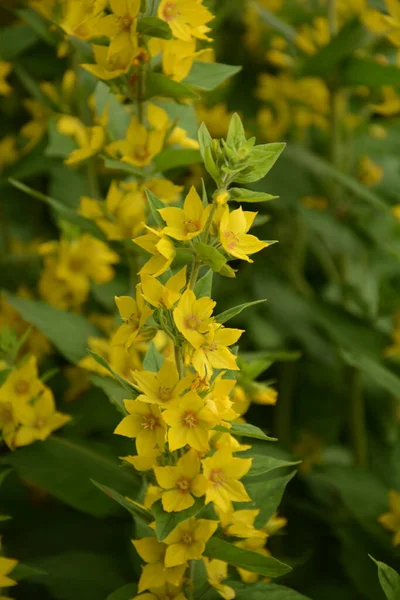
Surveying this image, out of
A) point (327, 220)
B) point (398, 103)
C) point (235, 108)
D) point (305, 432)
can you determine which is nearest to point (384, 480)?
point (305, 432)

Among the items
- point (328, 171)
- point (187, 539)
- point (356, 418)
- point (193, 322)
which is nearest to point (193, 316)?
point (193, 322)

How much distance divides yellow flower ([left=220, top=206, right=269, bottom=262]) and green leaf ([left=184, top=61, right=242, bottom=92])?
30 centimetres

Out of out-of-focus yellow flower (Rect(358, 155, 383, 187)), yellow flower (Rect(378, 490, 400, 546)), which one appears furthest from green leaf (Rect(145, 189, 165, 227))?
out-of-focus yellow flower (Rect(358, 155, 383, 187))

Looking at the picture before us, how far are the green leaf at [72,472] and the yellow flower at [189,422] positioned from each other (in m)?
0.26

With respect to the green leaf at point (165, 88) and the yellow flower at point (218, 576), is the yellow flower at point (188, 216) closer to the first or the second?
the green leaf at point (165, 88)

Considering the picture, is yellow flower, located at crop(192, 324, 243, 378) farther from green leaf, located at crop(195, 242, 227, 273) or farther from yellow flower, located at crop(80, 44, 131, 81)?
yellow flower, located at crop(80, 44, 131, 81)

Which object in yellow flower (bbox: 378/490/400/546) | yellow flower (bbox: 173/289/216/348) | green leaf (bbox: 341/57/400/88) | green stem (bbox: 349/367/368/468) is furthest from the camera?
green stem (bbox: 349/367/368/468)

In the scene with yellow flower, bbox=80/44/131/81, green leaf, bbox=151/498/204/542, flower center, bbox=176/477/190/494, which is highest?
yellow flower, bbox=80/44/131/81

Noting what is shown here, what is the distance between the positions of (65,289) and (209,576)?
1.92 feet

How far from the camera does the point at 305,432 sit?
1.47m

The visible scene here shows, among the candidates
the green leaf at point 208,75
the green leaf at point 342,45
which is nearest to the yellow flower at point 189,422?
the green leaf at point 208,75

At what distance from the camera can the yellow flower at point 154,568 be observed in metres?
0.70

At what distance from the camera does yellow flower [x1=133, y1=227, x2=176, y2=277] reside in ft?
2.14

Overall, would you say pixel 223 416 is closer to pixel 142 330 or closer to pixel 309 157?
pixel 142 330
